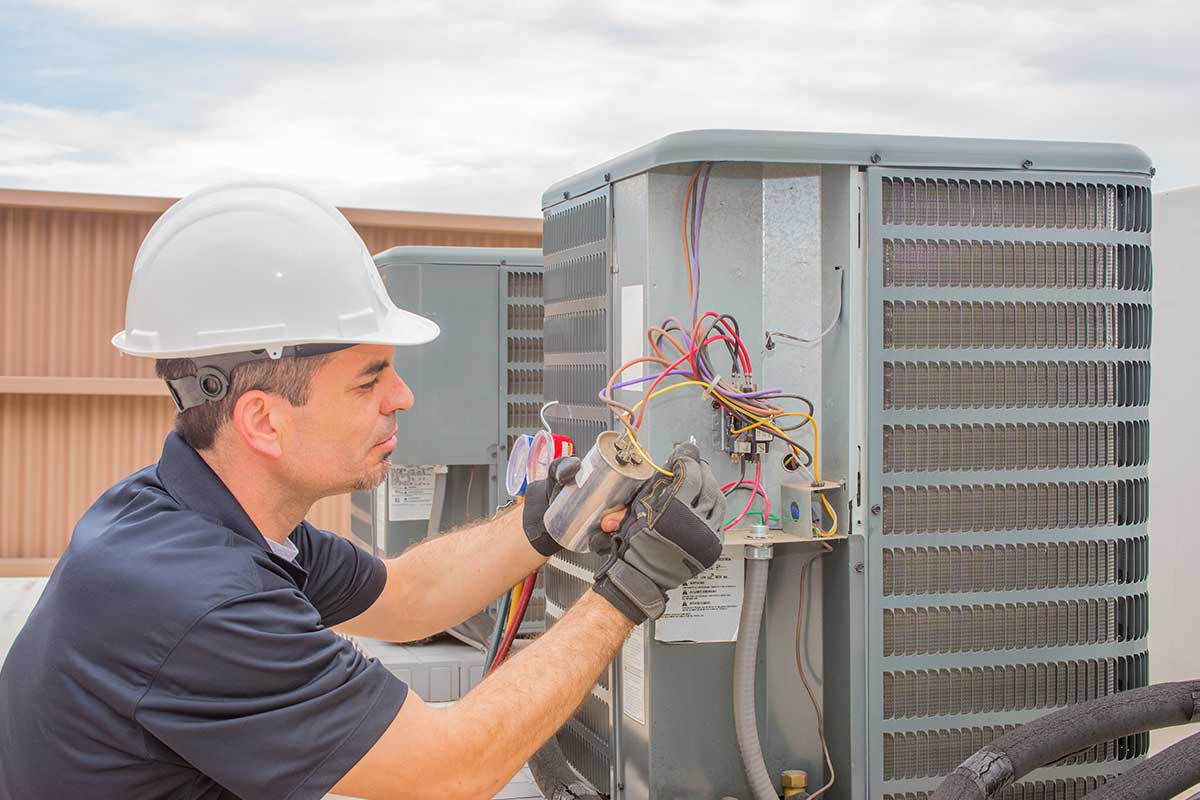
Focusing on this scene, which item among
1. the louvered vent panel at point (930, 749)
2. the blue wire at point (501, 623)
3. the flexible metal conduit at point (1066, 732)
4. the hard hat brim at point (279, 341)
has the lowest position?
the louvered vent panel at point (930, 749)

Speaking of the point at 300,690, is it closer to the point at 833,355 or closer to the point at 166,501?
the point at 166,501

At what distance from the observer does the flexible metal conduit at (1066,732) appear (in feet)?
5.64

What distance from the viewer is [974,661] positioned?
190 cm

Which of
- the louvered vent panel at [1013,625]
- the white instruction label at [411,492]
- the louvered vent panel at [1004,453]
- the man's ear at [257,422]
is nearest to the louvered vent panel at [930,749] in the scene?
the louvered vent panel at [1004,453]

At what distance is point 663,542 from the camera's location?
163cm

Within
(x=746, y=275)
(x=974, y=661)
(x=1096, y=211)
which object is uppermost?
(x=1096, y=211)

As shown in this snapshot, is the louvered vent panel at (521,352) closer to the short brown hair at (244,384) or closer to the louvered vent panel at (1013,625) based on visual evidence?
the louvered vent panel at (1013,625)

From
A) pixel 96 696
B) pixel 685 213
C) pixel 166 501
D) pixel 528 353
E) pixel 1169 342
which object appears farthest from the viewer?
pixel 1169 342

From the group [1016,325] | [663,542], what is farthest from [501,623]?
[1016,325]

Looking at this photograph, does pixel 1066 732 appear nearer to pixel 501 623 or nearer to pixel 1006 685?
Result: pixel 1006 685

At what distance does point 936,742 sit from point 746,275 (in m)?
0.86

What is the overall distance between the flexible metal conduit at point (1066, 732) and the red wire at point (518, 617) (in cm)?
78

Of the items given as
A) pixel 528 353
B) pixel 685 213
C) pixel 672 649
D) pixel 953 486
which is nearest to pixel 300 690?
pixel 672 649

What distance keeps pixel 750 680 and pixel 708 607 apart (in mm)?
138
